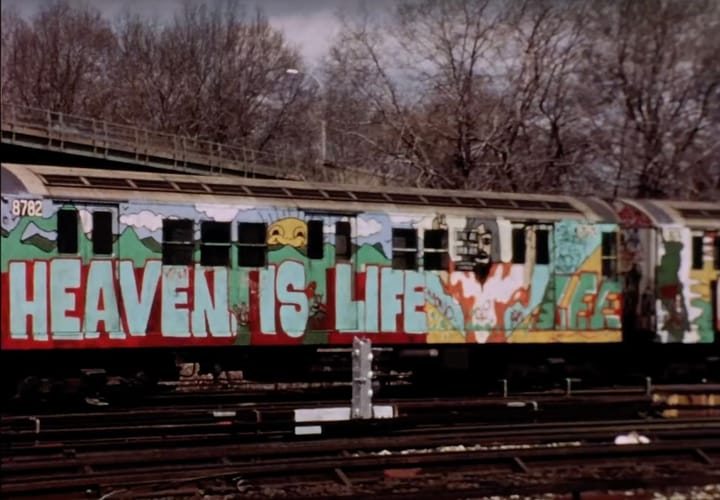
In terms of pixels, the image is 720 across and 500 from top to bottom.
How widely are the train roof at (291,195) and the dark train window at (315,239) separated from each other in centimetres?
30

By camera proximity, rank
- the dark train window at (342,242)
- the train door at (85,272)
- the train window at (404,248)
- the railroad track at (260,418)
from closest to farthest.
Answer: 1. the railroad track at (260,418)
2. the train door at (85,272)
3. the dark train window at (342,242)
4. the train window at (404,248)

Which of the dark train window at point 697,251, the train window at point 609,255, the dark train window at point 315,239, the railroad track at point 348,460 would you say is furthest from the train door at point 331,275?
the dark train window at point 697,251

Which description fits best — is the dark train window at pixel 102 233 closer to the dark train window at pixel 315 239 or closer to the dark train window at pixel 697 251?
the dark train window at pixel 315 239

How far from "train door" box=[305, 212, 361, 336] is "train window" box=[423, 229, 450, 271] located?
131cm

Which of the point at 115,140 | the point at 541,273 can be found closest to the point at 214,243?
the point at 541,273

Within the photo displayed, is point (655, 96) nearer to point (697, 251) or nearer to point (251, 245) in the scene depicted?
point (697, 251)

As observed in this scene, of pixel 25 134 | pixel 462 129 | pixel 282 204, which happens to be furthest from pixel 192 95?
pixel 282 204

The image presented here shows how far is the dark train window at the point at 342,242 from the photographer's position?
1695cm

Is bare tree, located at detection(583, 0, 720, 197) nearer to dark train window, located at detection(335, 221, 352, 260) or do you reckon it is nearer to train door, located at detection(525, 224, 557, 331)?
train door, located at detection(525, 224, 557, 331)

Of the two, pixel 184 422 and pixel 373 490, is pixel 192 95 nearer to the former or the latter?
pixel 184 422

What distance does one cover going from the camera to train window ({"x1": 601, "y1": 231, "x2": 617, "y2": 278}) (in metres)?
19.2

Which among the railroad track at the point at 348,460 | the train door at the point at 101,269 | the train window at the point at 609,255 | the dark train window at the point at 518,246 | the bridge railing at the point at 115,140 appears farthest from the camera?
the bridge railing at the point at 115,140

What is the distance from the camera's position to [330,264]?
16844 millimetres

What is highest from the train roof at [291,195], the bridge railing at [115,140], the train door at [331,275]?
the bridge railing at [115,140]
